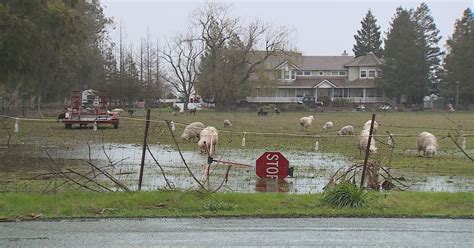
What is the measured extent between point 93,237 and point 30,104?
213ft

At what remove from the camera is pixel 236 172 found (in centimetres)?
1664

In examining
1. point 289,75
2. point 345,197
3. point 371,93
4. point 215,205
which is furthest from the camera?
point 289,75

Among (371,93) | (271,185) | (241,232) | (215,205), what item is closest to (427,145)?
(271,185)

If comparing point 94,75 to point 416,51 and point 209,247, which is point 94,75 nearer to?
point 416,51

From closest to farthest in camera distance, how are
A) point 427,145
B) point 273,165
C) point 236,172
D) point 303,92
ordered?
point 273,165, point 236,172, point 427,145, point 303,92

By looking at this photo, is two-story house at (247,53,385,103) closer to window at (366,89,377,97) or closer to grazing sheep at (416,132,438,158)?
window at (366,89,377,97)

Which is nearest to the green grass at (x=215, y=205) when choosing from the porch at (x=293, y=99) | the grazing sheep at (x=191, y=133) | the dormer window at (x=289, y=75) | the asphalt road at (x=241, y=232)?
the asphalt road at (x=241, y=232)

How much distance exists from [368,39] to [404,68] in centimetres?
3716

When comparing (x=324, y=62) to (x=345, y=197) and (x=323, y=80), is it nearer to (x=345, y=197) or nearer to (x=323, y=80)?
(x=323, y=80)

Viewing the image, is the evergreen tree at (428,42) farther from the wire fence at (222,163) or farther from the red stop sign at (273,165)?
the red stop sign at (273,165)

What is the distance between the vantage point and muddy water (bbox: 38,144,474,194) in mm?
13734

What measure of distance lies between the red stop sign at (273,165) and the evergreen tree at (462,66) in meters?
85.6

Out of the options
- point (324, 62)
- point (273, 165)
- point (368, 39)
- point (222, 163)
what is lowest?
point (222, 163)

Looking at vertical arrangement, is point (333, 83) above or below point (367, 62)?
below
